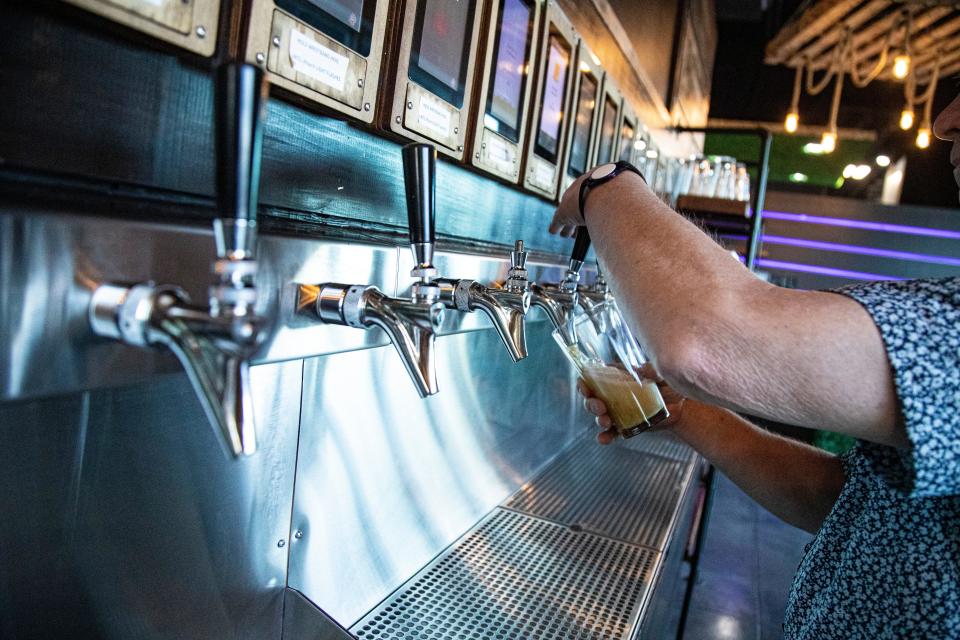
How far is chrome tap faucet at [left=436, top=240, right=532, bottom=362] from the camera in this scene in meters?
0.87

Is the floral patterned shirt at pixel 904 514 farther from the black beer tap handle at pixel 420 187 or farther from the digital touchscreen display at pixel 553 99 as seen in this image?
the digital touchscreen display at pixel 553 99

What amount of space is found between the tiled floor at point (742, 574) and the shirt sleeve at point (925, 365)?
2470 millimetres

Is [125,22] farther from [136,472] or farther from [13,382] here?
[136,472]

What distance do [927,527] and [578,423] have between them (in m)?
1.49

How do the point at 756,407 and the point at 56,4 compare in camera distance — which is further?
the point at 756,407

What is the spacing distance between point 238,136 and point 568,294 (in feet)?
2.58

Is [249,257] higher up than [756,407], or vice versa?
[249,257]

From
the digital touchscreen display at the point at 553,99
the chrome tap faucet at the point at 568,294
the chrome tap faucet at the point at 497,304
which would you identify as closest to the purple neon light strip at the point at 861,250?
the digital touchscreen display at the point at 553,99

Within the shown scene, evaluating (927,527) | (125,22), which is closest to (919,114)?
(927,527)

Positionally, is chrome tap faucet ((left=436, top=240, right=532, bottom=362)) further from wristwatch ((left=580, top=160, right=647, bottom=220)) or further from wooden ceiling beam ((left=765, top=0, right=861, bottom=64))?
wooden ceiling beam ((left=765, top=0, right=861, bottom=64))

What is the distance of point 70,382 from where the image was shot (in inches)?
20.3

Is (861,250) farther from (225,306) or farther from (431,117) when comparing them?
(225,306)

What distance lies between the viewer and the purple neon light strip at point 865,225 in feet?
27.9

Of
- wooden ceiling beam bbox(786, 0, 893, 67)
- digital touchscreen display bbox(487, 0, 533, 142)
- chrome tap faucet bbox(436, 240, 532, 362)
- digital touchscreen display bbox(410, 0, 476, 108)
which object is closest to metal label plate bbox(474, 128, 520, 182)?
digital touchscreen display bbox(487, 0, 533, 142)
